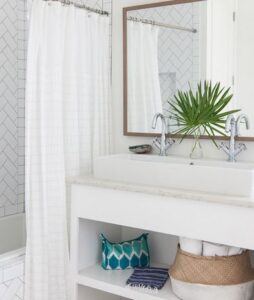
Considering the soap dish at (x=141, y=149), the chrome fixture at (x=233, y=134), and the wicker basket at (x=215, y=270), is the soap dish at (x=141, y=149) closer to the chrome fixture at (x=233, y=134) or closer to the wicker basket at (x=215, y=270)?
the chrome fixture at (x=233, y=134)

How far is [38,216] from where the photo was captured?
2.42m

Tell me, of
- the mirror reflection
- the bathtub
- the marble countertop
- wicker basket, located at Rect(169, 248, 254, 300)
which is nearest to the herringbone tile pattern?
the mirror reflection

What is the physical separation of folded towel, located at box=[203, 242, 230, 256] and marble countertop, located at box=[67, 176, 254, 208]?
279 mm

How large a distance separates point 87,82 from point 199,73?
2.09ft

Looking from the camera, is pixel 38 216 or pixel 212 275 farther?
pixel 38 216

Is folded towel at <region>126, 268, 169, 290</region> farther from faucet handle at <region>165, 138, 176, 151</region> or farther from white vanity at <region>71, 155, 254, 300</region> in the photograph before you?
faucet handle at <region>165, 138, 176, 151</region>

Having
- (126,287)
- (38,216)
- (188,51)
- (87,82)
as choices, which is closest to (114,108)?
(87,82)

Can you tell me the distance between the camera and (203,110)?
2.42 m

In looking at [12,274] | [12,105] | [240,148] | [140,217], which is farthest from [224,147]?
[12,105]

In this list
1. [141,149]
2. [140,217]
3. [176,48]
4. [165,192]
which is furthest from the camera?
[141,149]

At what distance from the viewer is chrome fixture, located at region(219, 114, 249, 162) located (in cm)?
229

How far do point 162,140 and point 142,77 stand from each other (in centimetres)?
40

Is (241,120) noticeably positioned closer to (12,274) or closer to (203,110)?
(203,110)

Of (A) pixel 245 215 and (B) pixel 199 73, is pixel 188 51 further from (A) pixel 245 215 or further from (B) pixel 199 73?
(A) pixel 245 215
